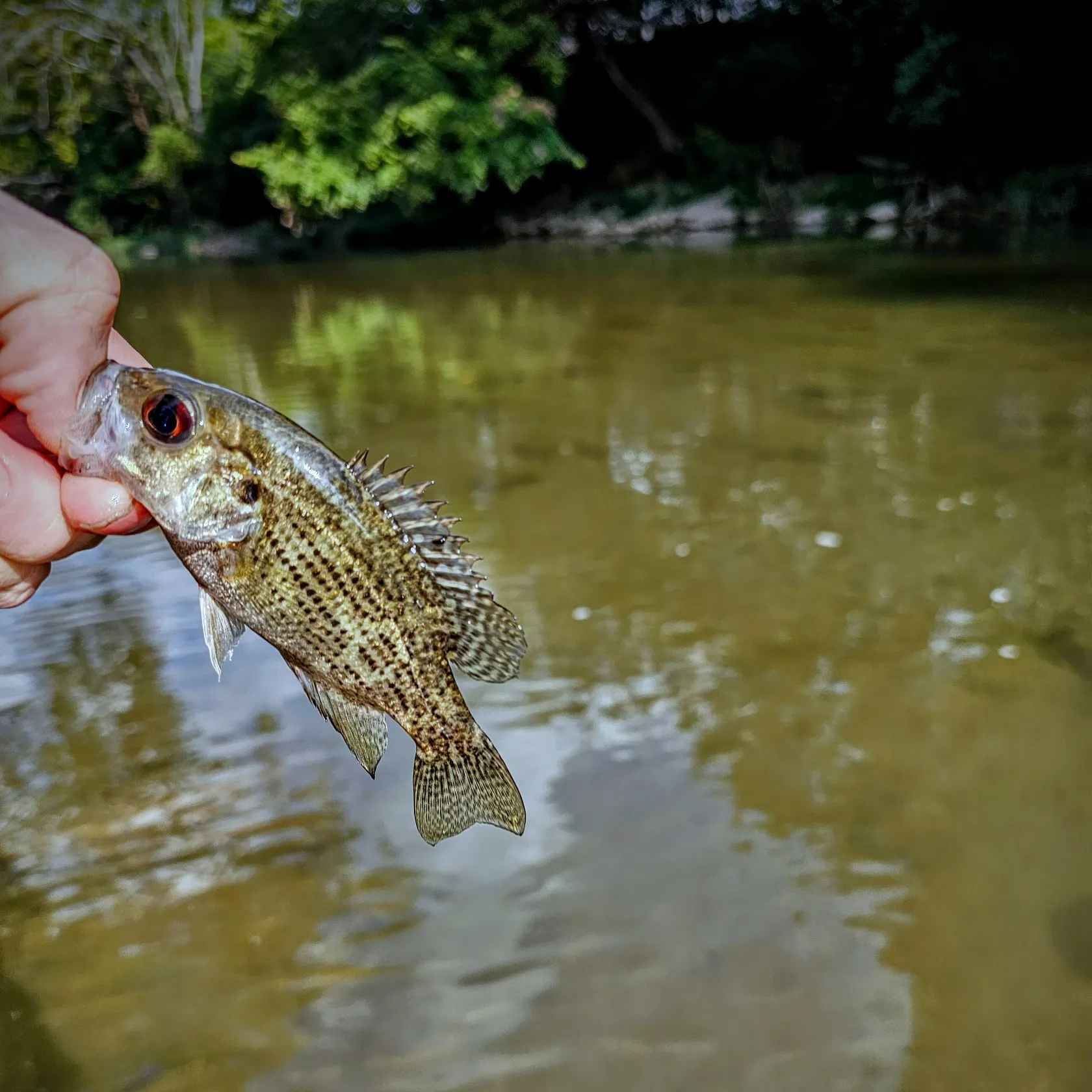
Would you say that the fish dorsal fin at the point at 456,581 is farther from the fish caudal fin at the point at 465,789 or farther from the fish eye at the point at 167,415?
the fish eye at the point at 167,415

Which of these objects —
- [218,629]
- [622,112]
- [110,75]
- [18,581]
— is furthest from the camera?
[110,75]

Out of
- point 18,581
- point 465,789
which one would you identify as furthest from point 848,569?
point 18,581

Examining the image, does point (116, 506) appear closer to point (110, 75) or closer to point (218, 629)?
point (218, 629)

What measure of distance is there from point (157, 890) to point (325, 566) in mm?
2854

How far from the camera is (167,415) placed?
190 cm

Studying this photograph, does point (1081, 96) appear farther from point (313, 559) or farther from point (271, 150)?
point (313, 559)

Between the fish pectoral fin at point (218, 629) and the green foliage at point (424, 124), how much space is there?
1302 inches

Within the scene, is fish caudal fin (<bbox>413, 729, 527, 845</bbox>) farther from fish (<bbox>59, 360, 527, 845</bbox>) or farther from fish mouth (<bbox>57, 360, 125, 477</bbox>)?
fish mouth (<bbox>57, 360, 125, 477</bbox>)

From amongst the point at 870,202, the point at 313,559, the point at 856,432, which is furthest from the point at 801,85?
the point at 313,559

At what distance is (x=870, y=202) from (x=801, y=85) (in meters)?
5.96

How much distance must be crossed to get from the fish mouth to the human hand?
0.01 meters

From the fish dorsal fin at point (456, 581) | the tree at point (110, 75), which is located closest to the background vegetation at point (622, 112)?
the tree at point (110, 75)

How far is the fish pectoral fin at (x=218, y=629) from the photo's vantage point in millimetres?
1978

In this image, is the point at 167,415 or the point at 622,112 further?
the point at 622,112
